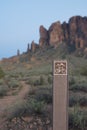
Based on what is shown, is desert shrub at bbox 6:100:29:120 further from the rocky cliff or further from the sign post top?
the rocky cliff

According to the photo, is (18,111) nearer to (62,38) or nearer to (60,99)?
(60,99)

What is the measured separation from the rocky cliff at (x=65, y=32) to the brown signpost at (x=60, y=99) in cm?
11094

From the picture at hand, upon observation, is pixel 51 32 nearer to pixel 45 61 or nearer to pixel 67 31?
pixel 67 31

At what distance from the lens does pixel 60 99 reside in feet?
28.8

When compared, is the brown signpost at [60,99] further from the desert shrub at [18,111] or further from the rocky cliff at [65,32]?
the rocky cliff at [65,32]

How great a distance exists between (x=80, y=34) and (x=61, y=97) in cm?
12034

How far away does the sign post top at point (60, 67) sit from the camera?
29.2ft

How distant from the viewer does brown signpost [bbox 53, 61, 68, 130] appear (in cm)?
877

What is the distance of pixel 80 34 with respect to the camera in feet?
420

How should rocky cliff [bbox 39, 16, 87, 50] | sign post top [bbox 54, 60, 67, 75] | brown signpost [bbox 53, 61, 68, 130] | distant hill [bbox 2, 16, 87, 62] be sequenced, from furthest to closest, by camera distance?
rocky cliff [bbox 39, 16, 87, 50], distant hill [bbox 2, 16, 87, 62], sign post top [bbox 54, 60, 67, 75], brown signpost [bbox 53, 61, 68, 130]

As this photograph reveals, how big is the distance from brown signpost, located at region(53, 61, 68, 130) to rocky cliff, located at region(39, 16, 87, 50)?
364 ft

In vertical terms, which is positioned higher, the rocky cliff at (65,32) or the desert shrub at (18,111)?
the rocky cliff at (65,32)

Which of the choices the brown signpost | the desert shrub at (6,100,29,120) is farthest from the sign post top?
the desert shrub at (6,100,29,120)

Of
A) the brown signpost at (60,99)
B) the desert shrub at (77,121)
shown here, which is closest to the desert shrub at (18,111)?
the desert shrub at (77,121)
